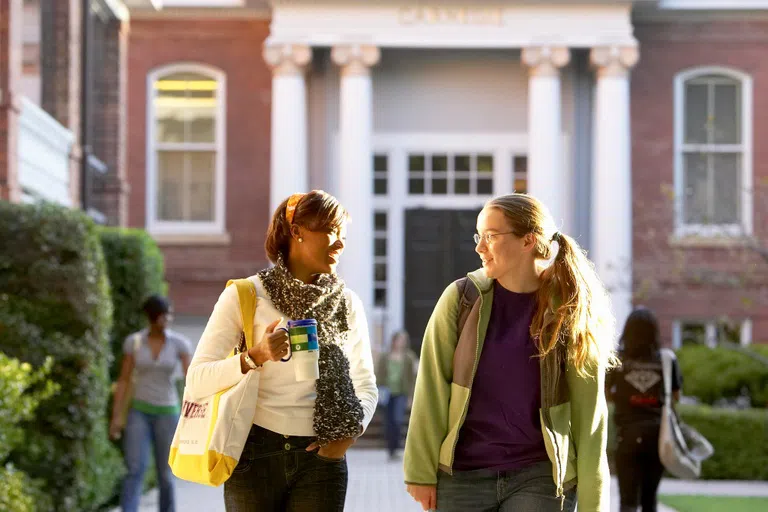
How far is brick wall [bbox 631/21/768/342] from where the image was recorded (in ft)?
81.4

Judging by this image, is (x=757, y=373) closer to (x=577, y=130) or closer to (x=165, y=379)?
(x=577, y=130)

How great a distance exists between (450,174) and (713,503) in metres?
11.2

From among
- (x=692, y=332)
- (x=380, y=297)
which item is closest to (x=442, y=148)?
(x=380, y=297)

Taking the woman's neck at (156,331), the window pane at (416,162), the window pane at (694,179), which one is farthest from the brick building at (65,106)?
the window pane at (694,179)

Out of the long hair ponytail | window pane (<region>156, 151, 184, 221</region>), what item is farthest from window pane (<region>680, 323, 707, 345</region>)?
the long hair ponytail

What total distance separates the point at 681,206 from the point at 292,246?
798 inches

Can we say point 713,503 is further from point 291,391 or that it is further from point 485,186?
point 485,186

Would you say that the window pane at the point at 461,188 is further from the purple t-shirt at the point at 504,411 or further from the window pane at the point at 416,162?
the purple t-shirt at the point at 504,411

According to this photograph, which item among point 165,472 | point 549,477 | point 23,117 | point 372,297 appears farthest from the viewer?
point 372,297

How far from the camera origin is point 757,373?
66.5ft

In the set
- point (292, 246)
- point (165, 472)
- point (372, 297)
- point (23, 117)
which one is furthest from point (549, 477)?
point (372, 297)

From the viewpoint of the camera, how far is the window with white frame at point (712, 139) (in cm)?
2489

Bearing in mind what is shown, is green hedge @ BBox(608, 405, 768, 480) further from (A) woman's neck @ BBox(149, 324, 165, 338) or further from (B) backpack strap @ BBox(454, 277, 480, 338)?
(B) backpack strap @ BBox(454, 277, 480, 338)

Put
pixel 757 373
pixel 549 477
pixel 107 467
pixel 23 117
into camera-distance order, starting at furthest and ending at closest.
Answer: pixel 757 373, pixel 23 117, pixel 107 467, pixel 549 477
